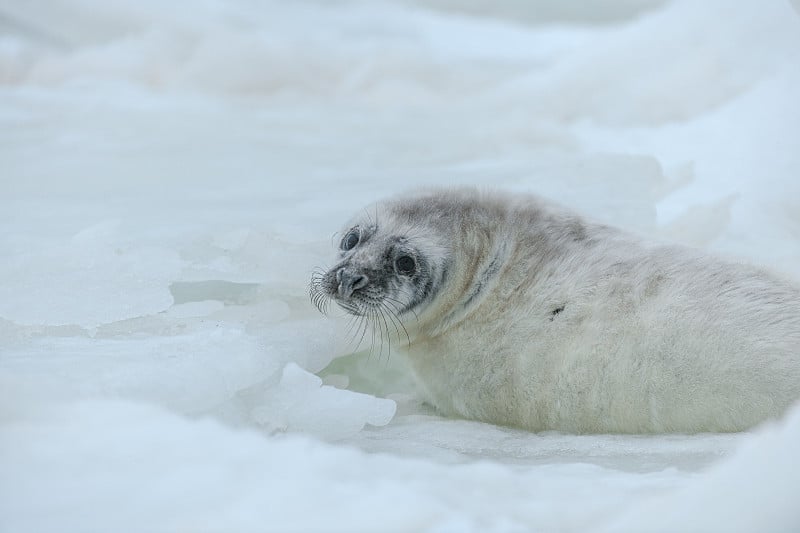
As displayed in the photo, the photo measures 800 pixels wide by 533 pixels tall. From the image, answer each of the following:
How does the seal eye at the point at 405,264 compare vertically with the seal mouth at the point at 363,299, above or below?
above

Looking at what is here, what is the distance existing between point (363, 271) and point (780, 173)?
1.87m

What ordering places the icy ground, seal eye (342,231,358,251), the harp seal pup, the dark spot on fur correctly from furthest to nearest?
1. seal eye (342,231,358,251)
2. the dark spot on fur
3. the harp seal pup
4. the icy ground

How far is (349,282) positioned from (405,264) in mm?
169

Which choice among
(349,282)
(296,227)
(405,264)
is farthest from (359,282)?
(296,227)

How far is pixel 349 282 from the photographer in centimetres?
267

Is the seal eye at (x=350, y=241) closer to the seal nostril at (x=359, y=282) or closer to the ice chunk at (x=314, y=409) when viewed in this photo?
the seal nostril at (x=359, y=282)

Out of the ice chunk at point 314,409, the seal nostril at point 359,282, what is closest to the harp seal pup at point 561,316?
the seal nostril at point 359,282

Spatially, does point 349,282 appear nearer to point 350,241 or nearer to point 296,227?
point 350,241

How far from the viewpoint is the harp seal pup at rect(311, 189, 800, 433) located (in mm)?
2197

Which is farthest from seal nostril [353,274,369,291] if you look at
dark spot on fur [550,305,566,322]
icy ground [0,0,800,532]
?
dark spot on fur [550,305,566,322]

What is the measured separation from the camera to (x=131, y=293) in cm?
274

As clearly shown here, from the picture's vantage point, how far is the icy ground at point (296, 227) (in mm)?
1593

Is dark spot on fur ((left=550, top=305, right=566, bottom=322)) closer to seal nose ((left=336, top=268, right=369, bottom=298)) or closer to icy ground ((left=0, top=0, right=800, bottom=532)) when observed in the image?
icy ground ((left=0, top=0, right=800, bottom=532))

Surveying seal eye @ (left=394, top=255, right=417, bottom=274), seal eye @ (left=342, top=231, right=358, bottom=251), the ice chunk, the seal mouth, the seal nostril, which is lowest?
the ice chunk
